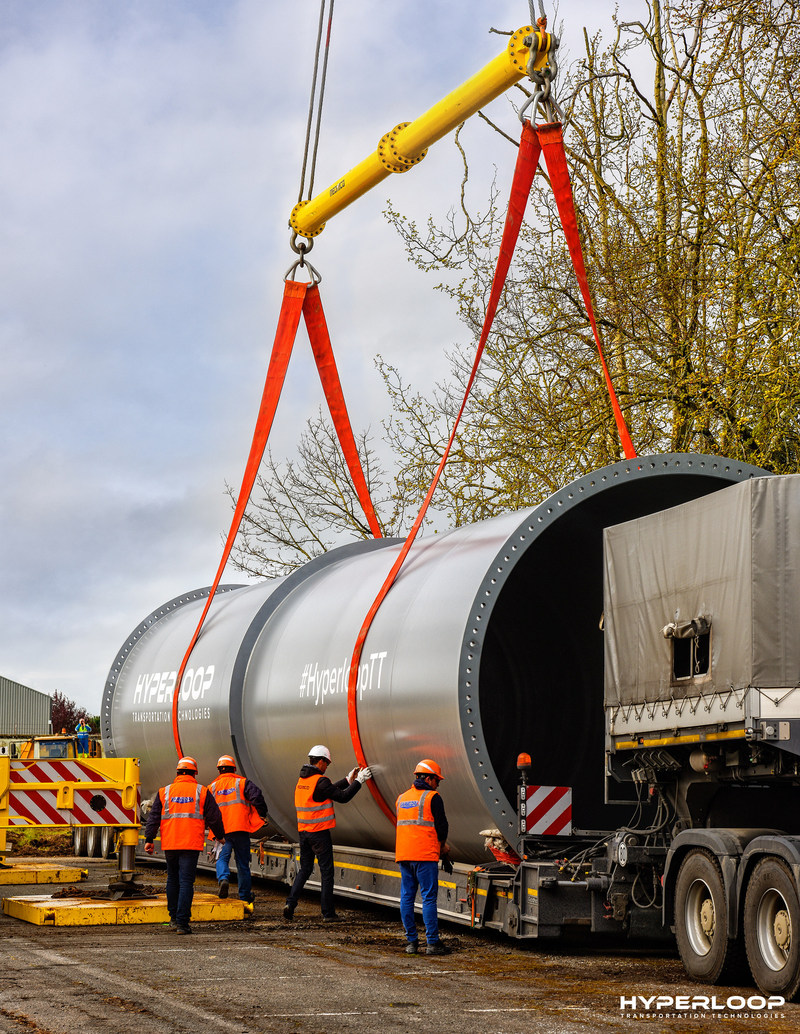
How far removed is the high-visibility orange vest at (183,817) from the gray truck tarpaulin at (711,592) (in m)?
4.31

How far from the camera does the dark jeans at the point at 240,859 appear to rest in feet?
49.1

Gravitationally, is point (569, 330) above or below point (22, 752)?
above

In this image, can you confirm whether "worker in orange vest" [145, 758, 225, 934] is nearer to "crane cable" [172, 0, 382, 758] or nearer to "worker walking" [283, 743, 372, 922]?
"worker walking" [283, 743, 372, 922]

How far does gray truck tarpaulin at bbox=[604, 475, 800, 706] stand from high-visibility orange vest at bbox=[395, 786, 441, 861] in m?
1.69

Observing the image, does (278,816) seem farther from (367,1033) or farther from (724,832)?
(367,1033)

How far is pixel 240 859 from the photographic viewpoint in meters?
15.2

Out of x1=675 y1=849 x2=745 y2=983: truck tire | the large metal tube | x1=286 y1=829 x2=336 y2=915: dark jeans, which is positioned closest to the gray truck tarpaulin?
the large metal tube

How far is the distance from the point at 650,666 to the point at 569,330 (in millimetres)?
10819

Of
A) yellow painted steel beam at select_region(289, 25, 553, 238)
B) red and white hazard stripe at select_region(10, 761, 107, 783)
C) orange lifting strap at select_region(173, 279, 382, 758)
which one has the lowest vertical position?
red and white hazard stripe at select_region(10, 761, 107, 783)

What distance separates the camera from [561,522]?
13.6 metres

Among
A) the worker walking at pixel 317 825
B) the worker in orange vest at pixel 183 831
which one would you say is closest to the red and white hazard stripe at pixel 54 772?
the worker in orange vest at pixel 183 831

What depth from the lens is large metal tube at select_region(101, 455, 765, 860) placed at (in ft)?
39.1

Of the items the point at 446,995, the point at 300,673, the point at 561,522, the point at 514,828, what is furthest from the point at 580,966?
the point at 300,673

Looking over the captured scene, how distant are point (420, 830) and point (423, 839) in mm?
74
